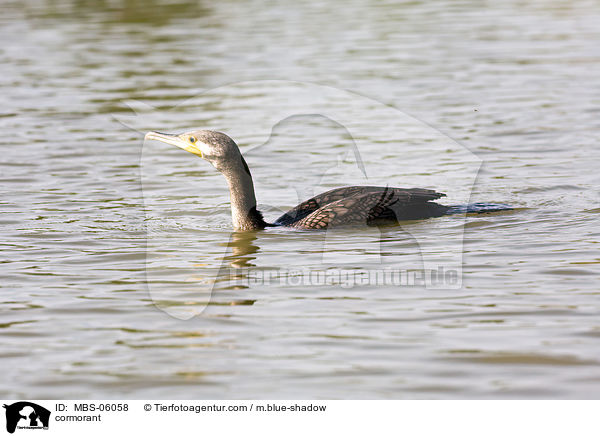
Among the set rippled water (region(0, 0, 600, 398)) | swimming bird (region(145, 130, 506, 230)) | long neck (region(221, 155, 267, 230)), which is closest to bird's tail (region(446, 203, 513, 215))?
swimming bird (region(145, 130, 506, 230))

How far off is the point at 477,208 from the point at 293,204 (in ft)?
6.61

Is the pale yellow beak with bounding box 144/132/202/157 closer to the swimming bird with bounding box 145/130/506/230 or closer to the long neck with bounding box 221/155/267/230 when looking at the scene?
the swimming bird with bounding box 145/130/506/230

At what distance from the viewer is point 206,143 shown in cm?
850

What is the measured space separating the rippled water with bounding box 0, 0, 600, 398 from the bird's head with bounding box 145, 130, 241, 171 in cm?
68

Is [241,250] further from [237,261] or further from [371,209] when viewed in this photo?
[371,209]

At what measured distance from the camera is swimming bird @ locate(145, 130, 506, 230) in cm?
853

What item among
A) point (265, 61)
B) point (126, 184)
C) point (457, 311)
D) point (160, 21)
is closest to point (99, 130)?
point (126, 184)

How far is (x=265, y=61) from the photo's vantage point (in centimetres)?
1812

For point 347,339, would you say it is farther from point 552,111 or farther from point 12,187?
point 552,111

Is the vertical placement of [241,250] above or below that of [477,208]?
below

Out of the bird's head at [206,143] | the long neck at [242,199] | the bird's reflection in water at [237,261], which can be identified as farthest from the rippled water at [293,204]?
the bird's head at [206,143]
